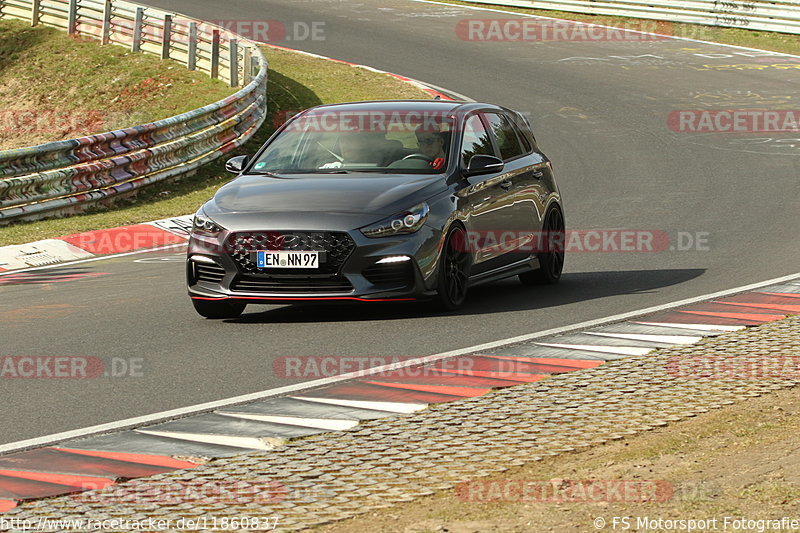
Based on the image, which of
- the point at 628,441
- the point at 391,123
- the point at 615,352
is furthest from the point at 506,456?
the point at 391,123

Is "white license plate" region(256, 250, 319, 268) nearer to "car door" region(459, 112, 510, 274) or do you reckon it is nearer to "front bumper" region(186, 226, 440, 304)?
"front bumper" region(186, 226, 440, 304)

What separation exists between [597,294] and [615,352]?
2970 mm

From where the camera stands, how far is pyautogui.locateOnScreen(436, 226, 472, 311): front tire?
1067 centimetres

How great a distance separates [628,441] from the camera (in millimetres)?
6590

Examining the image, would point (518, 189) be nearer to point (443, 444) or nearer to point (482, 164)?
point (482, 164)

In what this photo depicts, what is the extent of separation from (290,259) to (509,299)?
98.0 inches

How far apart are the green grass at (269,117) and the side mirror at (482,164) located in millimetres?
6415

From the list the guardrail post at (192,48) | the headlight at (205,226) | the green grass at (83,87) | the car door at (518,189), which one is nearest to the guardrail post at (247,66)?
the green grass at (83,87)

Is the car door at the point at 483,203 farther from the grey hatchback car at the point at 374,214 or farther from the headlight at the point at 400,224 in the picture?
the headlight at the point at 400,224


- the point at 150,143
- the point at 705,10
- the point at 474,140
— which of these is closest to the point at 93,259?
the point at 150,143

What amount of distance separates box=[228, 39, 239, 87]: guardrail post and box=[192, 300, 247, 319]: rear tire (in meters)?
15.8

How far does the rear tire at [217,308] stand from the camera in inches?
424

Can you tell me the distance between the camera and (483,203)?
452 inches

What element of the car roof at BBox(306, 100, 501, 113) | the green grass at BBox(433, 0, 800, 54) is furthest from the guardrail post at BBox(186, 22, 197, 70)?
the car roof at BBox(306, 100, 501, 113)
